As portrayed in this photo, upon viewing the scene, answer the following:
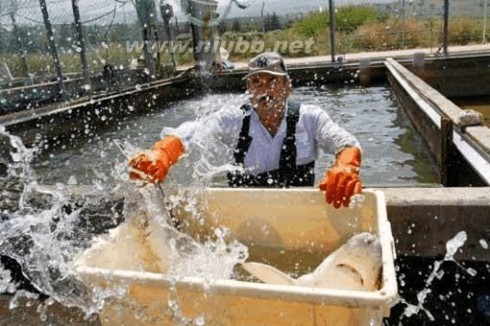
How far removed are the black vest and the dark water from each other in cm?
38

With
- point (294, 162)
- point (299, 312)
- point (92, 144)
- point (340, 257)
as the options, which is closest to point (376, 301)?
point (299, 312)

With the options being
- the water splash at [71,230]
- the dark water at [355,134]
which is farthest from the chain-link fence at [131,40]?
the water splash at [71,230]

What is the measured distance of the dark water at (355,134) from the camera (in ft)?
21.8

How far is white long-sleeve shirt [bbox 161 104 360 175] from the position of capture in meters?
3.16

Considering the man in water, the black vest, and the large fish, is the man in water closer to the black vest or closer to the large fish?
the black vest

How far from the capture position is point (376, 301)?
1.47m

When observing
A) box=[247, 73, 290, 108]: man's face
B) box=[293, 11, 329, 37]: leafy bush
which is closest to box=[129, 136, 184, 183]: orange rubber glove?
box=[247, 73, 290, 108]: man's face

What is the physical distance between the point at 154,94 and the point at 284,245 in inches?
448

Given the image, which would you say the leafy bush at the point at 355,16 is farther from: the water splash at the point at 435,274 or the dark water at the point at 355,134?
the water splash at the point at 435,274

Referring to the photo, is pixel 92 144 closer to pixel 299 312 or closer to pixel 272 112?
pixel 272 112

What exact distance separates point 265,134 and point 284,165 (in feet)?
0.86

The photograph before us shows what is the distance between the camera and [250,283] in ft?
5.35

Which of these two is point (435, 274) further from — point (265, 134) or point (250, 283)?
point (250, 283)

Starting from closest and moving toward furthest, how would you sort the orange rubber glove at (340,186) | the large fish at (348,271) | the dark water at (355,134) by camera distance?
the large fish at (348,271) < the orange rubber glove at (340,186) < the dark water at (355,134)
